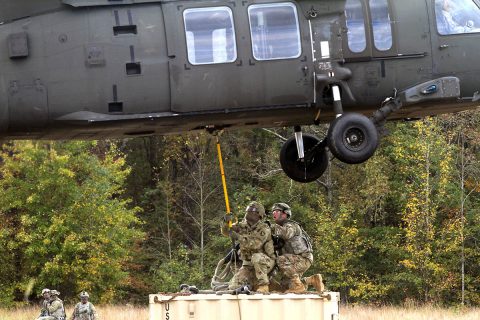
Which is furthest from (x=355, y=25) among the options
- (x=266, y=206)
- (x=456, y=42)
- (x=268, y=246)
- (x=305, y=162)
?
(x=266, y=206)

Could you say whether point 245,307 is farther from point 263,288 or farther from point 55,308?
point 55,308

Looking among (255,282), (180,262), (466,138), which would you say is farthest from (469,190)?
(255,282)

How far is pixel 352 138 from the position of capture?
15820 millimetres

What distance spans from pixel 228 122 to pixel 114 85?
65.4 inches

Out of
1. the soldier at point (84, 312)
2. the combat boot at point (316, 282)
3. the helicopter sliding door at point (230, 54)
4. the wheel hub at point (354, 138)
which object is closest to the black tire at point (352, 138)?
the wheel hub at point (354, 138)

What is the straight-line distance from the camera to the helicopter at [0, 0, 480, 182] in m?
15.4

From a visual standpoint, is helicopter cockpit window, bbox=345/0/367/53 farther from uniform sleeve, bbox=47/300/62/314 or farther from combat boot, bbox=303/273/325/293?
uniform sleeve, bbox=47/300/62/314

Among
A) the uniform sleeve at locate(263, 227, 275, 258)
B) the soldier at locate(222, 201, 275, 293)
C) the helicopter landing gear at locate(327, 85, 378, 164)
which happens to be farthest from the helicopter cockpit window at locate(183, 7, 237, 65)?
the uniform sleeve at locate(263, 227, 275, 258)

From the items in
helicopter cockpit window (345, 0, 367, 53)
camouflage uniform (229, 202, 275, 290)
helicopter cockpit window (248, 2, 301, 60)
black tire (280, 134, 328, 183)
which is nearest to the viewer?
helicopter cockpit window (248, 2, 301, 60)

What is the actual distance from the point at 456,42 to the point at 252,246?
3.88 meters

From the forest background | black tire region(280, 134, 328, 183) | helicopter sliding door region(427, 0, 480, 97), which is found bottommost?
the forest background

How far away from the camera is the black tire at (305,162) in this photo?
18.0 m

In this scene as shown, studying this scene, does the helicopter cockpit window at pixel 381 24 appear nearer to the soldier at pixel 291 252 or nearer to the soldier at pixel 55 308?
the soldier at pixel 291 252

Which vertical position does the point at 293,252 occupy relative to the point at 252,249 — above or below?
below
